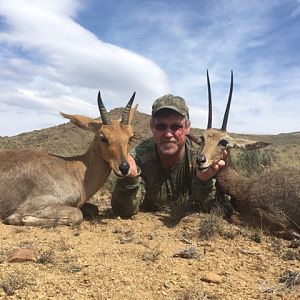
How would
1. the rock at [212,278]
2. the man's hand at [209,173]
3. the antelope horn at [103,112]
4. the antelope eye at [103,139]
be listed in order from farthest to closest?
1. the antelope horn at [103,112]
2. the antelope eye at [103,139]
3. the man's hand at [209,173]
4. the rock at [212,278]

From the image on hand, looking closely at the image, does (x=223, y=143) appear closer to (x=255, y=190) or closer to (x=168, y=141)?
(x=255, y=190)

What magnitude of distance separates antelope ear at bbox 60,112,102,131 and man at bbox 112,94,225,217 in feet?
3.23

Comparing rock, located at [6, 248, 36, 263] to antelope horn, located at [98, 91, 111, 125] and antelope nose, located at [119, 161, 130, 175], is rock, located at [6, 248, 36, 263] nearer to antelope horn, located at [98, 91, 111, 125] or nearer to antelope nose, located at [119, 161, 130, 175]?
antelope nose, located at [119, 161, 130, 175]

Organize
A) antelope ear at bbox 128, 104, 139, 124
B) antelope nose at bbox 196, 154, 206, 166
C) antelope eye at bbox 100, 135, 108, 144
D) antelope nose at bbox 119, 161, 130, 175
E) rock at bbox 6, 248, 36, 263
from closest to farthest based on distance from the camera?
rock at bbox 6, 248, 36, 263 → antelope nose at bbox 119, 161, 130, 175 → antelope nose at bbox 196, 154, 206, 166 → antelope eye at bbox 100, 135, 108, 144 → antelope ear at bbox 128, 104, 139, 124

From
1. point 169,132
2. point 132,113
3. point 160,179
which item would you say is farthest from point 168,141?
point 132,113

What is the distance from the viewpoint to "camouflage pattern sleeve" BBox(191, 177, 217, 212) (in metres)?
7.23

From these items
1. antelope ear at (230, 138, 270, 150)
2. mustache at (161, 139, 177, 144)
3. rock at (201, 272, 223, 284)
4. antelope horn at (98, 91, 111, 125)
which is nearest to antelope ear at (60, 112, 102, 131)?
antelope horn at (98, 91, 111, 125)

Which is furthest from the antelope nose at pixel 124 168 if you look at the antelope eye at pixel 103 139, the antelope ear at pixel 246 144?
the antelope ear at pixel 246 144

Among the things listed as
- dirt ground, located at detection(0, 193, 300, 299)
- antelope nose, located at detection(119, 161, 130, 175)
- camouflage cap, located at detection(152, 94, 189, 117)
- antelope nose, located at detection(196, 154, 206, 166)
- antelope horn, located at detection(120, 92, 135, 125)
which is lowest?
dirt ground, located at detection(0, 193, 300, 299)

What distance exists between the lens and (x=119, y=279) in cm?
414

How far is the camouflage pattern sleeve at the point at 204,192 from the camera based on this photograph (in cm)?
723

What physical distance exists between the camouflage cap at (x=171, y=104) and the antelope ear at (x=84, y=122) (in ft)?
3.91

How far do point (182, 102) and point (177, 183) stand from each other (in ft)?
5.32

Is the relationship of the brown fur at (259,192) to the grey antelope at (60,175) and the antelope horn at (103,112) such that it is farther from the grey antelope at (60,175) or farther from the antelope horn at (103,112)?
the antelope horn at (103,112)
